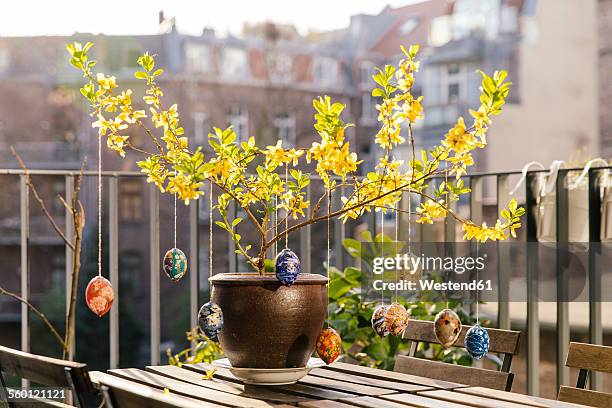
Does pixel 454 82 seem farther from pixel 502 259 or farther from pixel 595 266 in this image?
pixel 595 266

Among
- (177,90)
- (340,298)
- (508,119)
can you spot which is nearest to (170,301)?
(177,90)

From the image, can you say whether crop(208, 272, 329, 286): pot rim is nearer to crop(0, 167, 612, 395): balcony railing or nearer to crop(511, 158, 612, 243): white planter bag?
crop(0, 167, 612, 395): balcony railing

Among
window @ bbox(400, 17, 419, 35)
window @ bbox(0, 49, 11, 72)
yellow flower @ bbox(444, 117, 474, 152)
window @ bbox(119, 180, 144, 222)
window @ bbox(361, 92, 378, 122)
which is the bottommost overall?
window @ bbox(119, 180, 144, 222)

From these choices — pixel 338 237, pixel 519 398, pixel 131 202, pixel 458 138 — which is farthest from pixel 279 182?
pixel 131 202

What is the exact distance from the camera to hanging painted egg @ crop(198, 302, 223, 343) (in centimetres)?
202

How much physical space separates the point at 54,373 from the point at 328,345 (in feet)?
1.88

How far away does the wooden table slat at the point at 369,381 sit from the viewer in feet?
7.06

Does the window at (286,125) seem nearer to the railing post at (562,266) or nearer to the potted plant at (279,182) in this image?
the railing post at (562,266)

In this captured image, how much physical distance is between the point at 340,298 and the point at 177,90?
23.3 metres

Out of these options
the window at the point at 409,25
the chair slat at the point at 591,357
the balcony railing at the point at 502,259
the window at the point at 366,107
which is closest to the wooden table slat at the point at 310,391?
the chair slat at the point at 591,357

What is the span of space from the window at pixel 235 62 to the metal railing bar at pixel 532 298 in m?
23.5

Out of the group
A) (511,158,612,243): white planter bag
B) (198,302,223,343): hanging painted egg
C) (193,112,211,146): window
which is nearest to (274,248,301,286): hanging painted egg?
(198,302,223,343): hanging painted egg

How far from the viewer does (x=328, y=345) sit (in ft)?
6.76

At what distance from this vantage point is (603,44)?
67.1 ft
